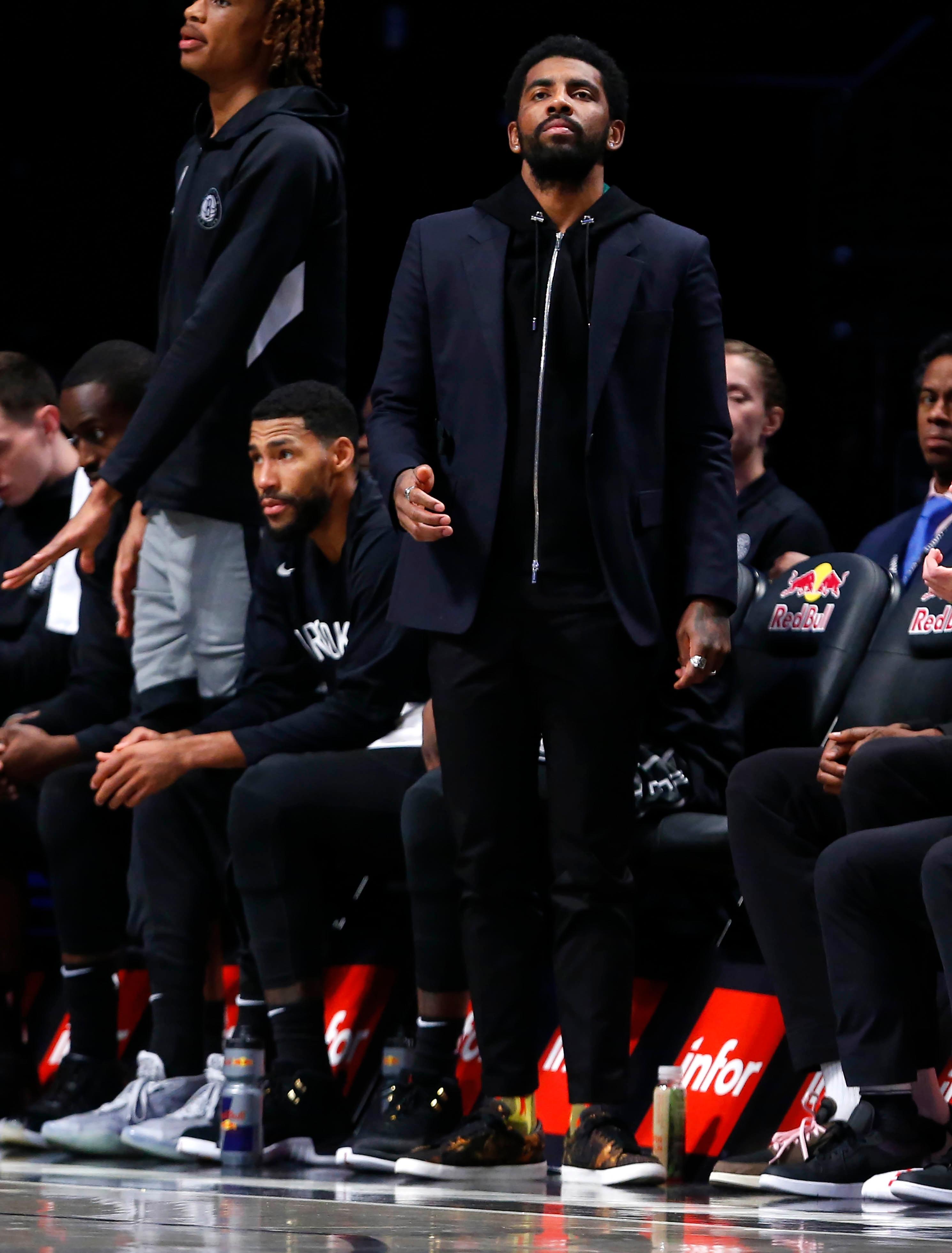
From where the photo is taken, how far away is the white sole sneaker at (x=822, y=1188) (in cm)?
305

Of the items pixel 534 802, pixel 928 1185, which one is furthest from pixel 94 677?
pixel 928 1185

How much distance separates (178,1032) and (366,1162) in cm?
77

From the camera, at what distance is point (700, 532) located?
3398mm

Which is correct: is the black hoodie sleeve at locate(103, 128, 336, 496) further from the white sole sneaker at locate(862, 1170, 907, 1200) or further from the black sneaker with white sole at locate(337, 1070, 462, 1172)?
the white sole sneaker at locate(862, 1170, 907, 1200)

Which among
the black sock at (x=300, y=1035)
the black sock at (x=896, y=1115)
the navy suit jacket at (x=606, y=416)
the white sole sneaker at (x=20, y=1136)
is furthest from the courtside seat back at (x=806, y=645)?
the white sole sneaker at (x=20, y=1136)

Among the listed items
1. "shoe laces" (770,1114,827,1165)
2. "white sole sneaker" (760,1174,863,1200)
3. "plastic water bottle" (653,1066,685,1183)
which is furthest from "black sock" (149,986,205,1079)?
"white sole sneaker" (760,1174,863,1200)

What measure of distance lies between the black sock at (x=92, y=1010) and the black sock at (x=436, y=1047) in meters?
0.97

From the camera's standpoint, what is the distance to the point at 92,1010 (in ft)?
14.4

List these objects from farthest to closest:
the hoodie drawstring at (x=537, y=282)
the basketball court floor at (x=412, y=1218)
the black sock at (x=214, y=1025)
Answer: the black sock at (x=214, y=1025), the hoodie drawstring at (x=537, y=282), the basketball court floor at (x=412, y=1218)

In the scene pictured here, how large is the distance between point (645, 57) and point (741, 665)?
13.8ft

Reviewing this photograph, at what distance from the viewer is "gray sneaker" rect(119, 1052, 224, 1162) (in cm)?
383

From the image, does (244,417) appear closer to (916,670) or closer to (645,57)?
(916,670)

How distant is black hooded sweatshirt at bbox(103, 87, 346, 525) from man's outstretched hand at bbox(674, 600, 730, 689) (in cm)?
126

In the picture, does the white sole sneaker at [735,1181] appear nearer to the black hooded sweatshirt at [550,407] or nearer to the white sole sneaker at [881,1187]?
the white sole sneaker at [881,1187]
